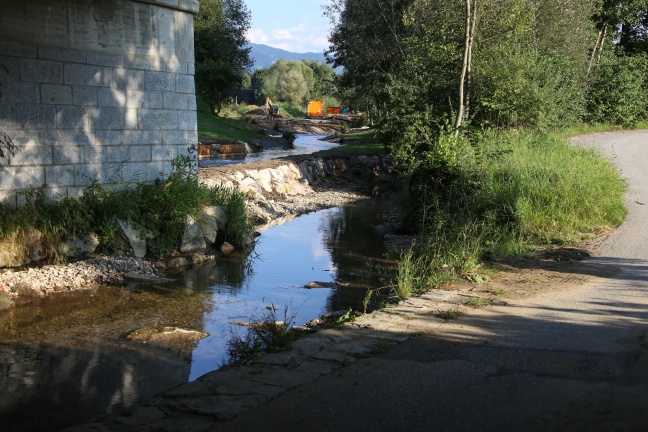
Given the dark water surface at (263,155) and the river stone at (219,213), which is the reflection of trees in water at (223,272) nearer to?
the river stone at (219,213)

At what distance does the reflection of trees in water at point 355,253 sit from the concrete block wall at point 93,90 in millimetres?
4156

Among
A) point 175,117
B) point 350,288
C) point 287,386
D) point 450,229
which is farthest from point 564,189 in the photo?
point 287,386

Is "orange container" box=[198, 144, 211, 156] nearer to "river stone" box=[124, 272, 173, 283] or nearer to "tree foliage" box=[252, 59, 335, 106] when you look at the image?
"river stone" box=[124, 272, 173, 283]

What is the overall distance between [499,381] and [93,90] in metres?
9.54

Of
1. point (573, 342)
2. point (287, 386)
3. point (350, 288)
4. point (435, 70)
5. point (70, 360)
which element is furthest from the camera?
point (435, 70)

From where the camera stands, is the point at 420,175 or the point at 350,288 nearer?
the point at 350,288

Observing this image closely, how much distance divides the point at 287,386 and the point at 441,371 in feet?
4.04

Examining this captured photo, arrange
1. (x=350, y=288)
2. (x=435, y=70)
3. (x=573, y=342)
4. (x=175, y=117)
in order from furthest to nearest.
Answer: (x=435, y=70) < (x=175, y=117) < (x=350, y=288) < (x=573, y=342)

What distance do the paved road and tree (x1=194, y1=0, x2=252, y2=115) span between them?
146ft

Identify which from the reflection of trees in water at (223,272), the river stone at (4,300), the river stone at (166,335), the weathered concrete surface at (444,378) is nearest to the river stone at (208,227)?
the reflection of trees in water at (223,272)

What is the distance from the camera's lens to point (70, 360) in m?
6.75

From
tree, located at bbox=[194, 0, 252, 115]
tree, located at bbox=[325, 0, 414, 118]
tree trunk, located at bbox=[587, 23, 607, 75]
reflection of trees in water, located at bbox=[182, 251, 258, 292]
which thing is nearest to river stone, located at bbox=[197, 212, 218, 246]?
reflection of trees in water, located at bbox=[182, 251, 258, 292]

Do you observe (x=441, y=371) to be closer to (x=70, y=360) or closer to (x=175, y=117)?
(x=70, y=360)

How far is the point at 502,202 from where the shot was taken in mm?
11734
